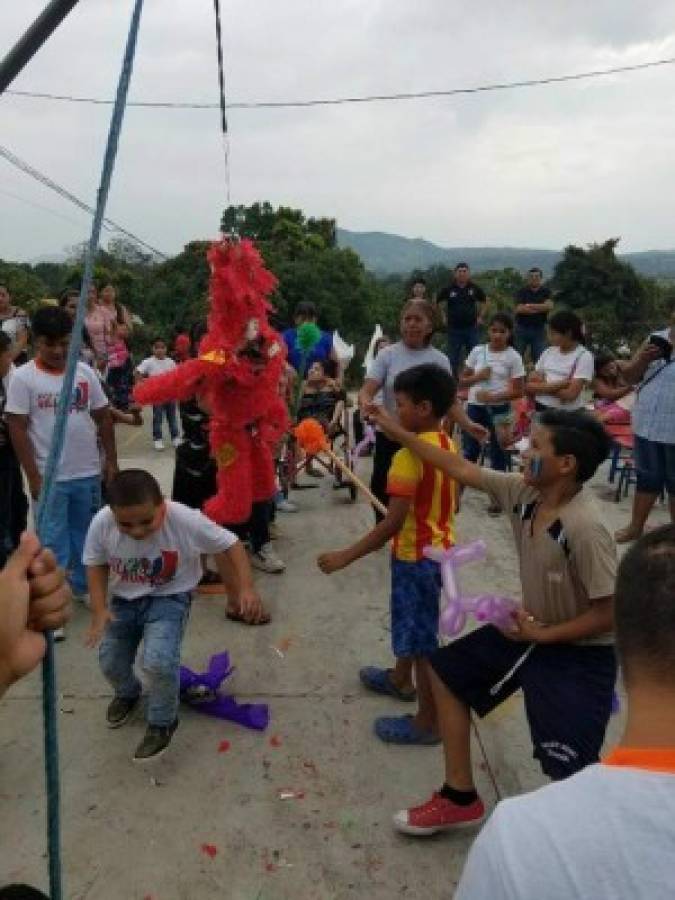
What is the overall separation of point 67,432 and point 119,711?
1.50 meters

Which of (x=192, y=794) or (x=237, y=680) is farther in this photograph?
(x=237, y=680)

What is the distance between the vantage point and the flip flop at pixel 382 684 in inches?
130

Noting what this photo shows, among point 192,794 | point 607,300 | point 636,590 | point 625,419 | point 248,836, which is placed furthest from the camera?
point 607,300

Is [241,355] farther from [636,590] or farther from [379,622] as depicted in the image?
[636,590]

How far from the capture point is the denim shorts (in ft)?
15.0

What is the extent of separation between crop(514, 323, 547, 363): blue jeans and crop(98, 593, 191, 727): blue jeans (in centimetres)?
640

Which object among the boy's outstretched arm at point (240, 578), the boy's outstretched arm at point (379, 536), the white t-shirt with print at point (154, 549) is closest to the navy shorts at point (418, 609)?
the boy's outstretched arm at point (379, 536)

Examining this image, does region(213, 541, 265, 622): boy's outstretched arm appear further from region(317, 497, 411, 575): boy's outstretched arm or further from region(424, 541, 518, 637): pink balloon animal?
region(424, 541, 518, 637): pink balloon animal

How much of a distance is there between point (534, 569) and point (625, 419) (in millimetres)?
5007

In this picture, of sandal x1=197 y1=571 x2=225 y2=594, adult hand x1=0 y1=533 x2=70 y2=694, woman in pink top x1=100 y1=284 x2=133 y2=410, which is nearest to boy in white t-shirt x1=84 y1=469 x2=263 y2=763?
sandal x1=197 y1=571 x2=225 y2=594

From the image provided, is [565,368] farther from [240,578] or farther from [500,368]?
[240,578]

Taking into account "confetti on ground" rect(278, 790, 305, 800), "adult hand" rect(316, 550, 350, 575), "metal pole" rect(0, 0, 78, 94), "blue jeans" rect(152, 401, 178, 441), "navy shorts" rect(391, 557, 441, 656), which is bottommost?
"confetti on ground" rect(278, 790, 305, 800)

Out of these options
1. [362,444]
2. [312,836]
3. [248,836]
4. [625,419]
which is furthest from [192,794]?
[625,419]

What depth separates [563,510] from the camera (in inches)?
89.7
